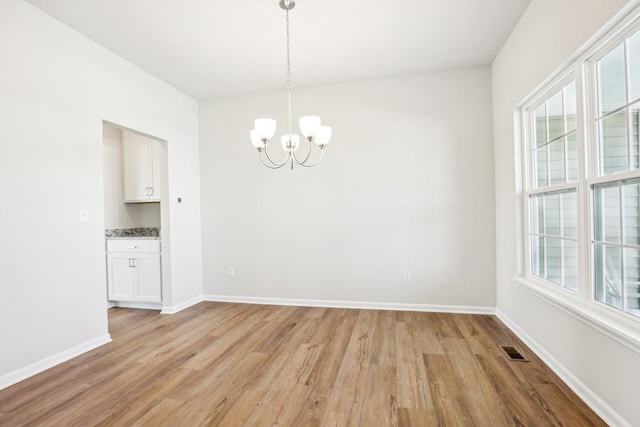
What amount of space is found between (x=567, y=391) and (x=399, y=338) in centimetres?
122

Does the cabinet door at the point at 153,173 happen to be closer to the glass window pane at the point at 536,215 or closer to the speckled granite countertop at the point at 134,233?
the speckled granite countertop at the point at 134,233

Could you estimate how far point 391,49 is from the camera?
10.2 feet

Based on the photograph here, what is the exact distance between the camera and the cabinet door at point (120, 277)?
394 cm

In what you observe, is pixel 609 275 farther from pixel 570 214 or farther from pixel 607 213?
pixel 570 214

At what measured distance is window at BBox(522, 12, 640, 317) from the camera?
5.32ft

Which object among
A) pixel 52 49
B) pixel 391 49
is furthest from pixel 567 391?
pixel 52 49

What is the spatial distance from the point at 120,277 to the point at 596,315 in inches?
183

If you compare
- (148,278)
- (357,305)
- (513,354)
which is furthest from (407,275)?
(148,278)

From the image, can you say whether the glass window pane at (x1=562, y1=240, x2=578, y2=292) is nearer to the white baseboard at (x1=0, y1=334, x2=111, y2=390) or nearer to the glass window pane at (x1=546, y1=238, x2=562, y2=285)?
the glass window pane at (x1=546, y1=238, x2=562, y2=285)

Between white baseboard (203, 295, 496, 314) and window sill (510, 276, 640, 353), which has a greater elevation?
window sill (510, 276, 640, 353)

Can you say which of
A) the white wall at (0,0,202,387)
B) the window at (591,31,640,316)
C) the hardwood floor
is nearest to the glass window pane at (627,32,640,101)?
the window at (591,31,640,316)

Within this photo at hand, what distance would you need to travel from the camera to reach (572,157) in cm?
216

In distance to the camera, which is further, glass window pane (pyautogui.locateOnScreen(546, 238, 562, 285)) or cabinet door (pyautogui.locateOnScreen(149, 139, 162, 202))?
cabinet door (pyautogui.locateOnScreen(149, 139, 162, 202))

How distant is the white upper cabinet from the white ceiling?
120 centimetres
